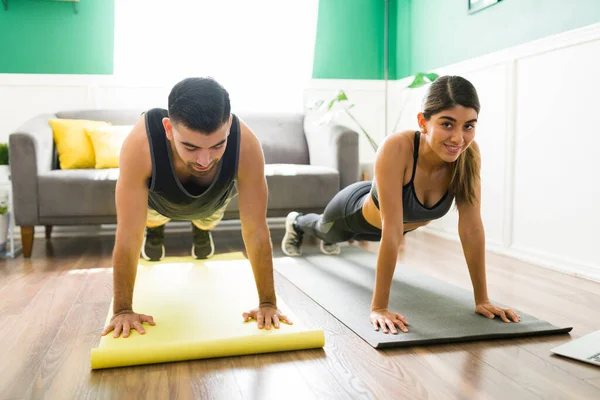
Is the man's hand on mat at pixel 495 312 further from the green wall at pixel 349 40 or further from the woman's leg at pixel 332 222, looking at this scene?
the green wall at pixel 349 40

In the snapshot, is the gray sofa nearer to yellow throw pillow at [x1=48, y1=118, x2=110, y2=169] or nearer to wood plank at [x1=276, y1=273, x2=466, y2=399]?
yellow throw pillow at [x1=48, y1=118, x2=110, y2=169]

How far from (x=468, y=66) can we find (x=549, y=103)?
2.61 feet

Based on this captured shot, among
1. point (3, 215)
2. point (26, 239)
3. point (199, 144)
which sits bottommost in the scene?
point (26, 239)

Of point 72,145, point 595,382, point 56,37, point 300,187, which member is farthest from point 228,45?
point 595,382

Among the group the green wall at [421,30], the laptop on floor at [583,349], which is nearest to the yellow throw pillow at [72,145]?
the green wall at [421,30]

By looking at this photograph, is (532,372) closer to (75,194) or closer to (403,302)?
(403,302)

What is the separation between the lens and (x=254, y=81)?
14.0 feet

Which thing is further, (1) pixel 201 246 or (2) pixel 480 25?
(2) pixel 480 25

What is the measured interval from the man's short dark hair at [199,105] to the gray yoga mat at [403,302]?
0.76m

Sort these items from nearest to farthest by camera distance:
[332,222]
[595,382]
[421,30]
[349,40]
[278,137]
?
[595,382] < [332,222] < [278,137] < [421,30] < [349,40]

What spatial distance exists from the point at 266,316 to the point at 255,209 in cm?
32

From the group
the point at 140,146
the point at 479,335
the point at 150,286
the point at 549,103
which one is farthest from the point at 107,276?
the point at 549,103

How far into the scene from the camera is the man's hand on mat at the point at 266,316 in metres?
1.59

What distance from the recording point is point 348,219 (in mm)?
2367
